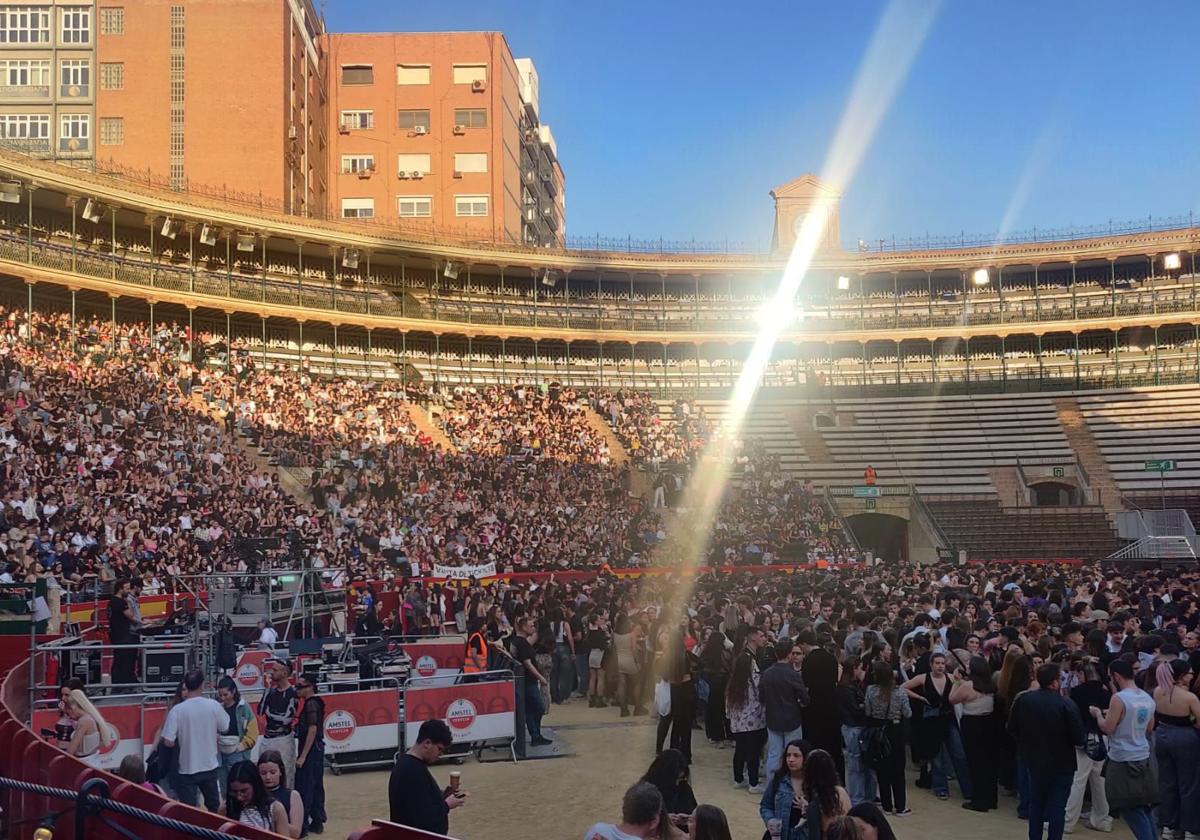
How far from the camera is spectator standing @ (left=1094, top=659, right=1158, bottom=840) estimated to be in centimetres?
980

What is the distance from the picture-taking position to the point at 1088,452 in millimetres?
45938

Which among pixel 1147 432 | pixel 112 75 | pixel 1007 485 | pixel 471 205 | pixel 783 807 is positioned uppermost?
pixel 112 75

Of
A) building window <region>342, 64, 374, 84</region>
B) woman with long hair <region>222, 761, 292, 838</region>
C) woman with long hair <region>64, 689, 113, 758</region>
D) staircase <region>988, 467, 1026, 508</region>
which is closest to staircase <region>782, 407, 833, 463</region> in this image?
staircase <region>988, 467, 1026, 508</region>

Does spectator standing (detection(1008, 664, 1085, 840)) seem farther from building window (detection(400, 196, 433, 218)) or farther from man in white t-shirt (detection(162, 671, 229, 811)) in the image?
building window (detection(400, 196, 433, 218))

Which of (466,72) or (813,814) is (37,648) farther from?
(466,72)

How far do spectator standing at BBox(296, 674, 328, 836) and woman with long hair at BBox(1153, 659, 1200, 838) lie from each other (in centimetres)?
781

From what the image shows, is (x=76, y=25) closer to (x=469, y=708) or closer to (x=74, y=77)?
(x=74, y=77)

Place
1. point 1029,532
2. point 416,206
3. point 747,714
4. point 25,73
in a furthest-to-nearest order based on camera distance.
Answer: point 416,206 → point 25,73 → point 1029,532 → point 747,714

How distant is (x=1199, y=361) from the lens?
49125 millimetres

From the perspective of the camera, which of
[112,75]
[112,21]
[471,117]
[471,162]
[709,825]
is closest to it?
[709,825]

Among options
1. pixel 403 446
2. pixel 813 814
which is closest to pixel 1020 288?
pixel 403 446

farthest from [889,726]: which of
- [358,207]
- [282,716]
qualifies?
[358,207]

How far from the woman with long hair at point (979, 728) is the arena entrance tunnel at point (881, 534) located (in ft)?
102

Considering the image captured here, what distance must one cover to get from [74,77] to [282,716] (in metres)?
55.3
